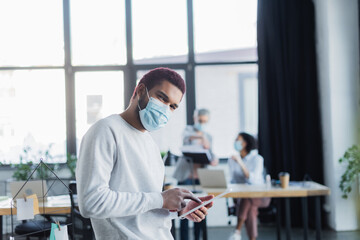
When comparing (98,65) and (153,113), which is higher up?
(98,65)

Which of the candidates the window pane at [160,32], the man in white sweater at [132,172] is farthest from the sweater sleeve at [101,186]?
the window pane at [160,32]

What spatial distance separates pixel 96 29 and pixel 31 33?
2.94ft

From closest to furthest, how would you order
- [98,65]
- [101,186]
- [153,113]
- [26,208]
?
[101,186]
[153,113]
[26,208]
[98,65]

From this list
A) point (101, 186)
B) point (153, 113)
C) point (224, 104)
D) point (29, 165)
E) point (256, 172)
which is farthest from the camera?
point (224, 104)

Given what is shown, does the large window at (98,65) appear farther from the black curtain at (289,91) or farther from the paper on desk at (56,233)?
the paper on desk at (56,233)

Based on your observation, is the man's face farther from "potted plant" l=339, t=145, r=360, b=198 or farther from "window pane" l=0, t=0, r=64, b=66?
"window pane" l=0, t=0, r=64, b=66

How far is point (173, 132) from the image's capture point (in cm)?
611

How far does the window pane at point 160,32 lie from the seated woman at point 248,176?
72.7 inches

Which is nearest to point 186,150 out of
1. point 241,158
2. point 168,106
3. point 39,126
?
point 241,158

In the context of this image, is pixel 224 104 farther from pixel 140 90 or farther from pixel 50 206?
pixel 140 90

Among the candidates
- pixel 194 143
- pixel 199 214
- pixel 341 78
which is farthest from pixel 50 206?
pixel 341 78

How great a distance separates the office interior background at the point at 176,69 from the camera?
591 centimetres

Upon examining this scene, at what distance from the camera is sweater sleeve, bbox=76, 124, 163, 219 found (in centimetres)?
127

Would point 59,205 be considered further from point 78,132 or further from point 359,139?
point 359,139
